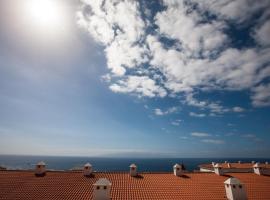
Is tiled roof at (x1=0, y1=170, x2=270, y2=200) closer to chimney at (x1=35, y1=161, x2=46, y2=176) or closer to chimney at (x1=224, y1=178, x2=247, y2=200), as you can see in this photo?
chimney at (x1=35, y1=161, x2=46, y2=176)

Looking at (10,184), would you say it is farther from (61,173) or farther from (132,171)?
(132,171)

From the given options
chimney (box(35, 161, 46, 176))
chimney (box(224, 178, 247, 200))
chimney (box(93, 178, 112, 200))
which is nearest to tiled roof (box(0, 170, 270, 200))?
chimney (box(35, 161, 46, 176))

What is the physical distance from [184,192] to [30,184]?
16.9 meters

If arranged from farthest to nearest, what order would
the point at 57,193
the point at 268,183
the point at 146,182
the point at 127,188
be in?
the point at 268,183 < the point at 146,182 < the point at 127,188 < the point at 57,193

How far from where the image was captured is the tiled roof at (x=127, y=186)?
68.1 ft

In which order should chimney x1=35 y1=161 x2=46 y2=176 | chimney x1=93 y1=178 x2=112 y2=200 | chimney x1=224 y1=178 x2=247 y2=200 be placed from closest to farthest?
chimney x1=93 y1=178 x2=112 y2=200, chimney x1=224 y1=178 x2=247 y2=200, chimney x1=35 y1=161 x2=46 y2=176

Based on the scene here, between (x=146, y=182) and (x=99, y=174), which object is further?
(x=99, y=174)

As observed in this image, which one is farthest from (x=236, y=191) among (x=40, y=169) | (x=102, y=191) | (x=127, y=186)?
(x=40, y=169)

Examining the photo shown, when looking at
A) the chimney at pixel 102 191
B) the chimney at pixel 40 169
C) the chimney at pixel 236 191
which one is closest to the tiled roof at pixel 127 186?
the chimney at pixel 40 169

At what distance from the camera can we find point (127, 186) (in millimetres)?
22875

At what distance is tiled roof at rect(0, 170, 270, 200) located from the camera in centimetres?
2077

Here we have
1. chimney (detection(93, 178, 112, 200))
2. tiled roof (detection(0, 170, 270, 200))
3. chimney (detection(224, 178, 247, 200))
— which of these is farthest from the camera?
tiled roof (detection(0, 170, 270, 200))

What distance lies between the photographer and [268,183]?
26062 mm

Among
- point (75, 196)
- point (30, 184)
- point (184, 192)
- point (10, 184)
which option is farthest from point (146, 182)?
point (10, 184)
